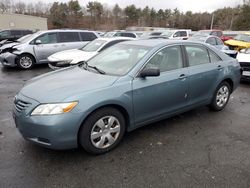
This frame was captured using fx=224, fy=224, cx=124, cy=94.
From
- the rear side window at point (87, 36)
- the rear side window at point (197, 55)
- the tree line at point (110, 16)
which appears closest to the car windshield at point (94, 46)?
the rear side window at point (87, 36)

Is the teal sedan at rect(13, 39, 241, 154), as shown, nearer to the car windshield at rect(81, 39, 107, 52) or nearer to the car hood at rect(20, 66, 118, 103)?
the car hood at rect(20, 66, 118, 103)

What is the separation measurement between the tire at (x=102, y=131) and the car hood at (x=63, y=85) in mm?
378

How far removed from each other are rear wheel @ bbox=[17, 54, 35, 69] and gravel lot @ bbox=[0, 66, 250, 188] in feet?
18.6

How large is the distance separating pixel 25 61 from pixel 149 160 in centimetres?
808

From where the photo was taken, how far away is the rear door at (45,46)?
31.2 feet

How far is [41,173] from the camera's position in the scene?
9.05ft

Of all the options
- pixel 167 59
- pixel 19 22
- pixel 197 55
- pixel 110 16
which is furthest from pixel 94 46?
pixel 110 16

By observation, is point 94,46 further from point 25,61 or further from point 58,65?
point 25,61

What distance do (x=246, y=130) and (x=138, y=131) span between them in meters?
1.94

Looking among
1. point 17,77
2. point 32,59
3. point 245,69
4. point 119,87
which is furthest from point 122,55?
point 32,59

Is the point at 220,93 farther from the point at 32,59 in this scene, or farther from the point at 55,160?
the point at 32,59

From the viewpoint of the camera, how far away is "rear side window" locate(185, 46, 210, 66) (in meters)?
4.10

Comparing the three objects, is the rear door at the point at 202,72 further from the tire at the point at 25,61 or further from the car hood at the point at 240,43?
the car hood at the point at 240,43

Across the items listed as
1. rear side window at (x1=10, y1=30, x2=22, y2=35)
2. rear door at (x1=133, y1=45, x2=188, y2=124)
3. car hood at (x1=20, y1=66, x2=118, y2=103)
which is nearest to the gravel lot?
rear door at (x1=133, y1=45, x2=188, y2=124)
